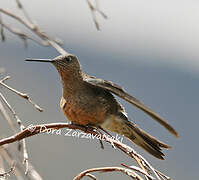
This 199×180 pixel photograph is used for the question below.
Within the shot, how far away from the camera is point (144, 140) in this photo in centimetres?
421

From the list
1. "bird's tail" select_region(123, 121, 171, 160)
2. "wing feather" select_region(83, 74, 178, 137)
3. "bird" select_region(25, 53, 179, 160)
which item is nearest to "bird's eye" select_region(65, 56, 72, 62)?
"bird" select_region(25, 53, 179, 160)

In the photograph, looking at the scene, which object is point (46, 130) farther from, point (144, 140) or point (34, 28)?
point (144, 140)

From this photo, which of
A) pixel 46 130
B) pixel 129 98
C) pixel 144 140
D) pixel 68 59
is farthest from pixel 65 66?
pixel 46 130

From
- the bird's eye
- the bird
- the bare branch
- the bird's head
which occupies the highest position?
the bird's eye

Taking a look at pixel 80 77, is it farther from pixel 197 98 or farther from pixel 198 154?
pixel 197 98

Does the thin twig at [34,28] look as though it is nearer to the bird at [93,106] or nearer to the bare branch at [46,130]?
the bird at [93,106]

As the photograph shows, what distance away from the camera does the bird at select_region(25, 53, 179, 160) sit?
3.94 metres

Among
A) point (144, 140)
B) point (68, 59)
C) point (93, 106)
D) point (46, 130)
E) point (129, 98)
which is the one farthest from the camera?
point (68, 59)

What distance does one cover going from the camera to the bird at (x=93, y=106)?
12.9ft

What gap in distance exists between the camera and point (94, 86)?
419 centimetres

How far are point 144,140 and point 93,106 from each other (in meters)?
0.49

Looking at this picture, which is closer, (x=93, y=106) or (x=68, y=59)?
(x=93, y=106)

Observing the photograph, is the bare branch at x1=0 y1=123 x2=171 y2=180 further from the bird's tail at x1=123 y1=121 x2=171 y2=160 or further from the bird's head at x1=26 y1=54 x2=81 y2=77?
the bird's head at x1=26 y1=54 x2=81 y2=77

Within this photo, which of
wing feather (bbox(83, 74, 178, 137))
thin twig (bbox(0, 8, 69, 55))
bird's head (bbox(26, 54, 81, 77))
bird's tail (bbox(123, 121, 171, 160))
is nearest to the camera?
wing feather (bbox(83, 74, 178, 137))
